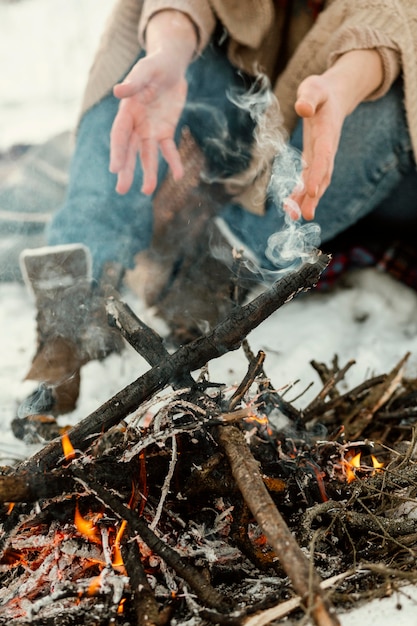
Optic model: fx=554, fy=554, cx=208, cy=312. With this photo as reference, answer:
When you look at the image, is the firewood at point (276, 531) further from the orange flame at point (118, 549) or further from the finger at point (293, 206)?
the finger at point (293, 206)

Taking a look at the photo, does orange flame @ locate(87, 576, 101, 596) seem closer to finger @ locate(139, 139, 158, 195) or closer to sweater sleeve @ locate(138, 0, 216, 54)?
finger @ locate(139, 139, 158, 195)

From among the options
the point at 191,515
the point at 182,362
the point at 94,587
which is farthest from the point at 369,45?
the point at 94,587

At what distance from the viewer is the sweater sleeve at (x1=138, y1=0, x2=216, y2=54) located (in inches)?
89.1

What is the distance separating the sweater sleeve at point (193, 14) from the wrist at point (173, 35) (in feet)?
0.07

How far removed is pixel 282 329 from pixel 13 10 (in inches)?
229

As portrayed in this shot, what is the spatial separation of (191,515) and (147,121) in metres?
1.44

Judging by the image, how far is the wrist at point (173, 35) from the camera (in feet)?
7.08

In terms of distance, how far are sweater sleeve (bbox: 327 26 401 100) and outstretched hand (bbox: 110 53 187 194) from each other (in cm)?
59

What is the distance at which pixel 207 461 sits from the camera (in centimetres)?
120

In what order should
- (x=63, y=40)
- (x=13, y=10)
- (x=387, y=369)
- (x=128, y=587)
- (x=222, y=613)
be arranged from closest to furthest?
(x=222, y=613) < (x=128, y=587) < (x=387, y=369) < (x=63, y=40) < (x=13, y=10)

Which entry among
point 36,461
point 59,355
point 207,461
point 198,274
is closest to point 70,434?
point 36,461

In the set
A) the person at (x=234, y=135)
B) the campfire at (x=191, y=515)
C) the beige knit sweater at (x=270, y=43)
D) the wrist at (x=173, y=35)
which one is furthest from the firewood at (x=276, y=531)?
the wrist at (x=173, y=35)

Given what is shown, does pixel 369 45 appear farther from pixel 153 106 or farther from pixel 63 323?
pixel 63 323

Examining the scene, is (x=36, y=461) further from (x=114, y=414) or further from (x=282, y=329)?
(x=282, y=329)
